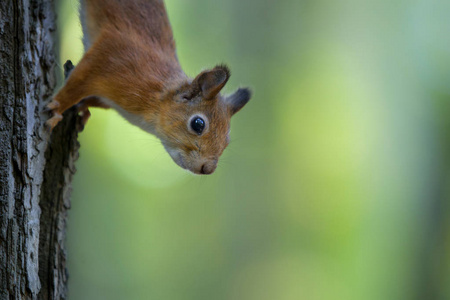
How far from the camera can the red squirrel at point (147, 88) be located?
4.16ft

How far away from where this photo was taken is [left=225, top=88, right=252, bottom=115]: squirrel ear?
1424 millimetres

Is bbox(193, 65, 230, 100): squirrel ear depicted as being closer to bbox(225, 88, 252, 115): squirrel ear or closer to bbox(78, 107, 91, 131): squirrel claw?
bbox(225, 88, 252, 115): squirrel ear

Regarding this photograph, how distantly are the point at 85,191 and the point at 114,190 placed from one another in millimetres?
192

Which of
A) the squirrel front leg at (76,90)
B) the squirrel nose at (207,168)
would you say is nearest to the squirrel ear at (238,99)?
the squirrel nose at (207,168)

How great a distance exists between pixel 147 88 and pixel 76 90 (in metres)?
0.21

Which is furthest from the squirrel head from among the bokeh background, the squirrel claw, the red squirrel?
the bokeh background

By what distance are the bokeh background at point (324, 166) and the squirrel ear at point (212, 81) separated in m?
1.66

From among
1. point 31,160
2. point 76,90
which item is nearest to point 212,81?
point 76,90

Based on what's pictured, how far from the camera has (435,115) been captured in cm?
350

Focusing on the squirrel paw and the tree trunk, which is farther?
the squirrel paw

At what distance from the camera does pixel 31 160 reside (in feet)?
3.55

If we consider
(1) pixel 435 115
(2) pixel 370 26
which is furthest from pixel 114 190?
(1) pixel 435 115

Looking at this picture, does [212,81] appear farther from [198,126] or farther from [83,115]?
[83,115]

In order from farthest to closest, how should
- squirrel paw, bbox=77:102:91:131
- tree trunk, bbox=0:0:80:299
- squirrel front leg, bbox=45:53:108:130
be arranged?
1. squirrel paw, bbox=77:102:91:131
2. squirrel front leg, bbox=45:53:108:130
3. tree trunk, bbox=0:0:80:299
